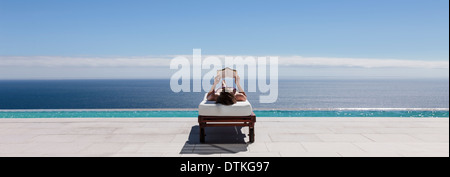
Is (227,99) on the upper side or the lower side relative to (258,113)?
upper

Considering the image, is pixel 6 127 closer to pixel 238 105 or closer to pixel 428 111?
pixel 238 105

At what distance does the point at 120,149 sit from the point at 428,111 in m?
8.58

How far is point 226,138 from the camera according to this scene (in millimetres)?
5348

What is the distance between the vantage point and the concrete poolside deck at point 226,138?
14.3ft

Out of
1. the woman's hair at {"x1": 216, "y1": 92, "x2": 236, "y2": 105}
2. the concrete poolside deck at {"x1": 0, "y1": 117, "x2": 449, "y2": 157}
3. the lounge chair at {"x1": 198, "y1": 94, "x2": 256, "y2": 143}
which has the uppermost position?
the woman's hair at {"x1": 216, "y1": 92, "x2": 236, "y2": 105}

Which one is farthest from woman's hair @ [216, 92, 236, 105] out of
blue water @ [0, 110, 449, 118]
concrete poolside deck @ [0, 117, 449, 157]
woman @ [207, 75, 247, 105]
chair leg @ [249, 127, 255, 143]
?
blue water @ [0, 110, 449, 118]

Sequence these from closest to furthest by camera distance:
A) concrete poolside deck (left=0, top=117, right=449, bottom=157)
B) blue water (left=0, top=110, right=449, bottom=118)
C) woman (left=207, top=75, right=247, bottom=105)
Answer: concrete poolside deck (left=0, top=117, right=449, bottom=157) < woman (left=207, top=75, right=247, bottom=105) < blue water (left=0, top=110, right=449, bottom=118)

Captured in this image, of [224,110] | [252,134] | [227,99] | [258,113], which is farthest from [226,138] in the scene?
[258,113]

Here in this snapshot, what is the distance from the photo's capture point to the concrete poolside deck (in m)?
4.36

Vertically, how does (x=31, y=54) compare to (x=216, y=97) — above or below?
above

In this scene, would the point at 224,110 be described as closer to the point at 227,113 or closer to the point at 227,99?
the point at 227,113

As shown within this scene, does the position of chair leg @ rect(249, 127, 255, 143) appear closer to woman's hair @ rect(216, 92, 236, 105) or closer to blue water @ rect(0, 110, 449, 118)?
woman's hair @ rect(216, 92, 236, 105)
